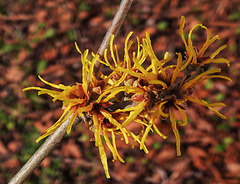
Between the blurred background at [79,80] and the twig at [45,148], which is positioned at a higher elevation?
the twig at [45,148]

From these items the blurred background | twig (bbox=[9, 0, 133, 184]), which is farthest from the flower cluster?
the blurred background

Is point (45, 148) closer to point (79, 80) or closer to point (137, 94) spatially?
point (137, 94)

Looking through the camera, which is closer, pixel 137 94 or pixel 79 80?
pixel 137 94

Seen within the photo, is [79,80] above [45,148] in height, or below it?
below

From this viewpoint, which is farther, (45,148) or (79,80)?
(79,80)

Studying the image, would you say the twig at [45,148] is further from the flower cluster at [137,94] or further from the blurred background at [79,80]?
the blurred background at [79,80]

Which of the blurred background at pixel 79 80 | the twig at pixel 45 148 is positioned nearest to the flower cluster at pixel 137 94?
the twig at pixel 45 148

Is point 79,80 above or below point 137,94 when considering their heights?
below

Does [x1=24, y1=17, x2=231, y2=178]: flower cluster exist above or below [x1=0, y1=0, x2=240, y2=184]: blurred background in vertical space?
above

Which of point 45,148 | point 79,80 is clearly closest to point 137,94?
point 45,148

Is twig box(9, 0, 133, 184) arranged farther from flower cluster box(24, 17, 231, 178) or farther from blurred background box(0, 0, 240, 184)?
blurred background box(0, 0, 240, 184)
